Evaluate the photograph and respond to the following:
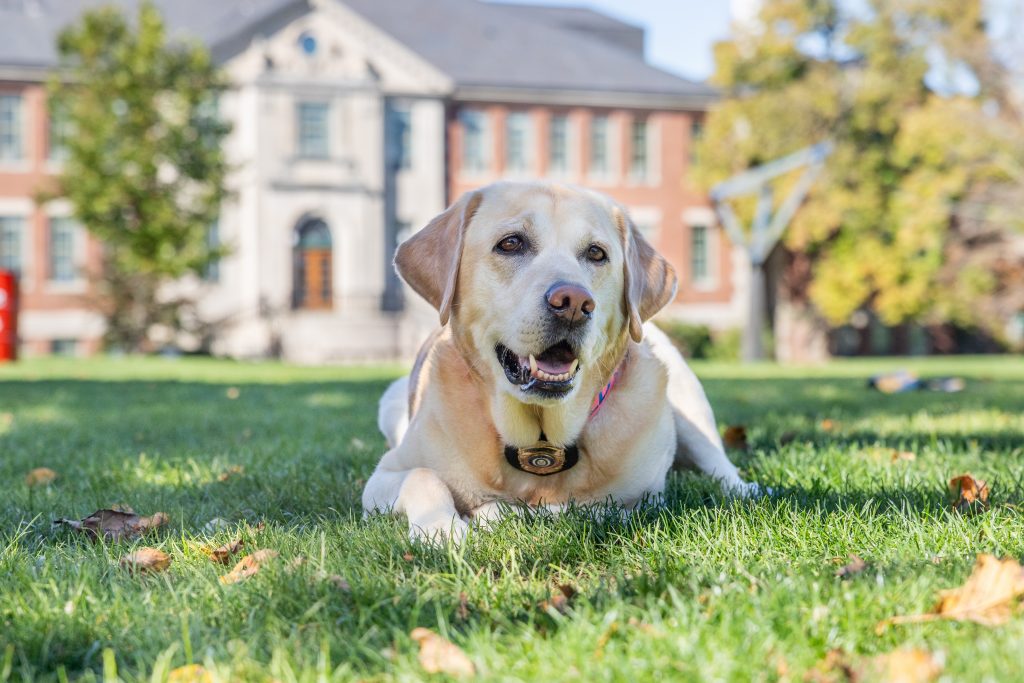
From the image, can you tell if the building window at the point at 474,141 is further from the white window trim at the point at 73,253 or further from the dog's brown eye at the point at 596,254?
the dog's brown eye at the point at 596,254

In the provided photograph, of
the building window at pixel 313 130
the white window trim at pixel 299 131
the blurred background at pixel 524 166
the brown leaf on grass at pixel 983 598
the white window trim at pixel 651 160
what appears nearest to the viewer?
the brown leaf on grass at pixel 983 598

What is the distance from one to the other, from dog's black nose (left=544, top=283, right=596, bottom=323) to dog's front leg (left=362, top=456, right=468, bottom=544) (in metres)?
0.69

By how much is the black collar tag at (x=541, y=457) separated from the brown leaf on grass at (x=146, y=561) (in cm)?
112

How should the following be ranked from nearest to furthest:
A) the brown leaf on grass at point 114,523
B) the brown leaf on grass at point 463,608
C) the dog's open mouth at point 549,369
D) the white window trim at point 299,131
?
the brown leaf on grass at point 463,608 < the dog's open mouth at point 549,369 < the brown leaf on grass at point 114,523 < the white window trim at point 299,131

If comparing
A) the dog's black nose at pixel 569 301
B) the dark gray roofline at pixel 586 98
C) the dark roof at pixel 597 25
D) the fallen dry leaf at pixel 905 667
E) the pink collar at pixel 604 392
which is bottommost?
the fallen dry leaf at pixel 905 667

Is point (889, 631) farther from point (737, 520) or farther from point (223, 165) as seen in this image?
point (223, 165)

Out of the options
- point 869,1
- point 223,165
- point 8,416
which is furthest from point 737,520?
point 869,1

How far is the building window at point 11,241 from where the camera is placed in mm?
30141

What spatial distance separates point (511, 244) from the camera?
3.37 m

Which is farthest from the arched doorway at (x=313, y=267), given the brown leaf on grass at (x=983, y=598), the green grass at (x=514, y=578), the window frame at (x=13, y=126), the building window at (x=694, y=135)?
the brown leaf on grass at (x=983, y=598)

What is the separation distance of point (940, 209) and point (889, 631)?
2799 cm

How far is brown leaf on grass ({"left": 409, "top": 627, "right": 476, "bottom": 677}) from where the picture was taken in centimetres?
192

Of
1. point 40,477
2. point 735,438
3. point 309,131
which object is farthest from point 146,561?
point 309,131

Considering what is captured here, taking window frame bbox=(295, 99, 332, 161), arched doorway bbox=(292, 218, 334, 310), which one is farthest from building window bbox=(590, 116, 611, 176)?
arched doorway bbox=(292, 218, 334, 310)
